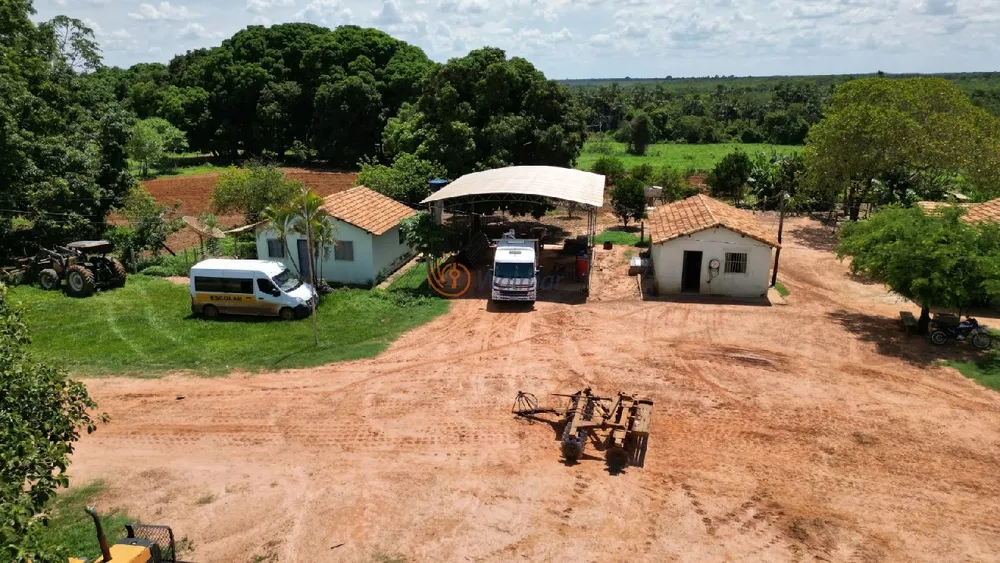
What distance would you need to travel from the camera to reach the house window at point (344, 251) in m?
25.6

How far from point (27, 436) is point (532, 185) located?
20.8 m

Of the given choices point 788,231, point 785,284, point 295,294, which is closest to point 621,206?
point 788,231

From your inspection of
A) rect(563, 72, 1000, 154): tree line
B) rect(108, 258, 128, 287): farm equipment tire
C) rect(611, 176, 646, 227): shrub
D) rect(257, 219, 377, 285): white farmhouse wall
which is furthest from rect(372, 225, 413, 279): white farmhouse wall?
rect(563, 72, 1000, 154): tree line

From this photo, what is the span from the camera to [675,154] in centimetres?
7388

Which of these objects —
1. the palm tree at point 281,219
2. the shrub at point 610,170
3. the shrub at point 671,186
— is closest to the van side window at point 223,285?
the palm tree at point 281,219

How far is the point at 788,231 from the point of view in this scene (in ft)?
116

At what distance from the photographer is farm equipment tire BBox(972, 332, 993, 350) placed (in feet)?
62.4

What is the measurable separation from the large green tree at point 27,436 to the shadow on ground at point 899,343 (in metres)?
19.5

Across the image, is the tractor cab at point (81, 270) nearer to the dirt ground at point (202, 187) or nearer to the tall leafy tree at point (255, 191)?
the tall leafy tree at point (255, 191)

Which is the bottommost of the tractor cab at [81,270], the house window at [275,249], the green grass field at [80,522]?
the green grass field at [80,522]

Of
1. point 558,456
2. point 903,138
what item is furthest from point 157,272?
point 903,138

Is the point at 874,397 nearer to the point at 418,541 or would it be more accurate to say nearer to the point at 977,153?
the point at 418,541

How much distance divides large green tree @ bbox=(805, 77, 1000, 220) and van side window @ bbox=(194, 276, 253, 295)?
88.9 feet

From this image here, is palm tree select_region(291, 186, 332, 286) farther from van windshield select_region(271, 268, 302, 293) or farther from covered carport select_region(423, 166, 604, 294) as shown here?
covered carport select_region(423, 166, 604, 294)
